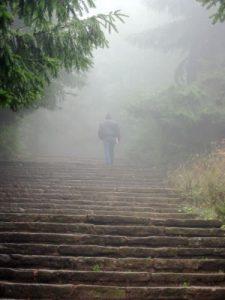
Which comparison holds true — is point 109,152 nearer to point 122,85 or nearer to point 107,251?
point 107,251

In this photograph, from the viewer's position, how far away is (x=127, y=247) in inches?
238

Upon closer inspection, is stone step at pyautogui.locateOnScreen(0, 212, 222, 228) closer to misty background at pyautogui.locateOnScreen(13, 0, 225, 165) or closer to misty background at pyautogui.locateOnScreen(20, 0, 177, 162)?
misty background at pyautogui.locateOnScreen(13, 0, 225, 165)

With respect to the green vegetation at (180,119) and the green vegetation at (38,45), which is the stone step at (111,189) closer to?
the green vegetation at (180,119)

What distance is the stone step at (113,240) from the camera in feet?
20.6

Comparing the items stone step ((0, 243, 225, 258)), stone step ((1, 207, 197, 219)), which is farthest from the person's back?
stone step ((0, 243, 225, 258))

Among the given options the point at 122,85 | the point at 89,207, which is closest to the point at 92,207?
the point at 89,207

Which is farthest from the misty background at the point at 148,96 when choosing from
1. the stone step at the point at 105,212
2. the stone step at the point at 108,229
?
the stone step at the point at 108,229

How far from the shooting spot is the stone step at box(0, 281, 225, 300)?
4.84 meters

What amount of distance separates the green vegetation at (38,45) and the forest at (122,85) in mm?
16

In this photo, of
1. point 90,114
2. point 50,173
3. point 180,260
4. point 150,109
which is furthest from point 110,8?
point 180,260

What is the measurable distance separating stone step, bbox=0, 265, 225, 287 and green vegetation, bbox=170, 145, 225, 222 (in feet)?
7.11

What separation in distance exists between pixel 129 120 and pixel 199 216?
15473 millimetres

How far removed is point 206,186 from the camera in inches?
338

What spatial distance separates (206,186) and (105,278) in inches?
161
